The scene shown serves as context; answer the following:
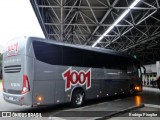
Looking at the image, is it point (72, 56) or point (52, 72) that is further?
point (72, 56)

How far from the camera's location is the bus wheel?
9417 millimetres

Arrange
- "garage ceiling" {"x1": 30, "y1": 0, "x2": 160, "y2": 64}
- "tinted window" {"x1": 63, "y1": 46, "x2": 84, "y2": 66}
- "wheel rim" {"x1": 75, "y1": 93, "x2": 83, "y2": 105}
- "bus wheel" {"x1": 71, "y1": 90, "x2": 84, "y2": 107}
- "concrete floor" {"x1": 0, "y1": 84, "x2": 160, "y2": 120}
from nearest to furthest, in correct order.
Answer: "concrete floor" {"x1": 0, "y1": 84, "x2": 160, "y2": 120} < "tinted window" {"x1": 63, "y1": 46, "x2": 84, "y2": 66} < "bus wheel" {"x1": 71, "y1": 90, "x2": 84, "y2": 107} < "wheel rim" {"x1": 75, "y1": 93, "x2": 83, "y2": 105} < "garage ceiling" {"x1": 30, "y1": 0, "x2": 160, "y2": 64}

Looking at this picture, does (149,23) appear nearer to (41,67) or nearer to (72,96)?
(72,96)

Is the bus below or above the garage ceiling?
below

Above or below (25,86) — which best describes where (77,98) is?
below

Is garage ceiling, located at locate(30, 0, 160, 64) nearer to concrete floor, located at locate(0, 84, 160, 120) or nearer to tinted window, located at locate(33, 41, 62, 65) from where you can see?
tinted window, located at locate(33, 41, 62, 65)

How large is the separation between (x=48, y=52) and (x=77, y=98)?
2.86m

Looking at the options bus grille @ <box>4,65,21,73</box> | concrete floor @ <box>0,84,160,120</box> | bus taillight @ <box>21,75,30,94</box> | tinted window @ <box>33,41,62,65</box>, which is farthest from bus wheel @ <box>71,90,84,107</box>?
bus grille @ <box>4,65,21,73</box>

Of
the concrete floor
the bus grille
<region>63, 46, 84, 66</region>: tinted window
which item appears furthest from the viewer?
<region>63, 46, 84, 66</region>: tinted window

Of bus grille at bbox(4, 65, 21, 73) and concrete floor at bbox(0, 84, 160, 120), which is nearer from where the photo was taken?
concrete floor at bbox(0, 84, 160, 120)

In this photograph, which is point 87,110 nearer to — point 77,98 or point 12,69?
point 77,98

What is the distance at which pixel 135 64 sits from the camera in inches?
616

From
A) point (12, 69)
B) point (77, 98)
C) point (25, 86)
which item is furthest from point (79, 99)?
point (12, 69)

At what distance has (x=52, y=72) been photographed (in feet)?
27.6
